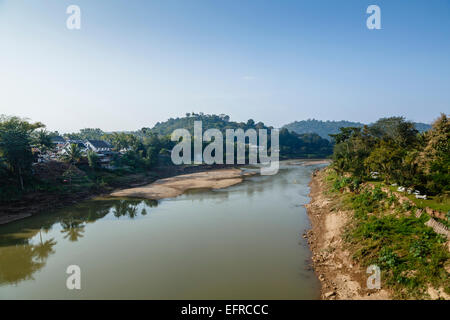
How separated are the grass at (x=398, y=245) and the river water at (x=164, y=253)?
12.0 feet

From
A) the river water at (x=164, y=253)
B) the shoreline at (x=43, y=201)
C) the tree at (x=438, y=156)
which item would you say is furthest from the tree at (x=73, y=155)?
the tree at (x=438, y=156)

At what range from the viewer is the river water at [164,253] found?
13.6 meters

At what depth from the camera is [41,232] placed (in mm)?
23109

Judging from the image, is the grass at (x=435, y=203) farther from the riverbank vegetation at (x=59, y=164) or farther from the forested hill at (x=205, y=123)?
the forested hill at (x=205, y=123)

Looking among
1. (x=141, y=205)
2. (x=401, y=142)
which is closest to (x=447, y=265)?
(x=401, y=142)

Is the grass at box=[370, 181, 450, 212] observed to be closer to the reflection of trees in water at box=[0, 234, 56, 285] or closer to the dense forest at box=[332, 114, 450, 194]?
the dense forest at box=[332, 114, 450, 194]

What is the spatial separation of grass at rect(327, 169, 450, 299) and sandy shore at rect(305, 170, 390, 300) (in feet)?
2.18

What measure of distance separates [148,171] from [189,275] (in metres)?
45.8

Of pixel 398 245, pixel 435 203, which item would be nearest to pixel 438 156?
pixel 435 203

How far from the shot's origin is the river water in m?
13.6

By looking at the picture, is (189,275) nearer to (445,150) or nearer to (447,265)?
(447,265)

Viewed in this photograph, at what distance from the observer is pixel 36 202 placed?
3105 cm

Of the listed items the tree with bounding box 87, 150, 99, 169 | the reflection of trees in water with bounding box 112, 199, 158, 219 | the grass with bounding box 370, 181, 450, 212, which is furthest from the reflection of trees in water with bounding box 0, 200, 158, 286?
the grass with bounding box 370, 181, 450, 212
